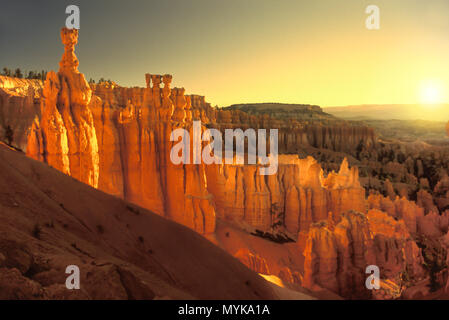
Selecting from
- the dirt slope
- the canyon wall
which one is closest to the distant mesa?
the canyon wall

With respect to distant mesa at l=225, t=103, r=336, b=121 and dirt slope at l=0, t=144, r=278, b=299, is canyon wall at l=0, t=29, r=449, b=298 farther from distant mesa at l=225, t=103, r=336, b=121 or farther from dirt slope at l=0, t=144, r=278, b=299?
distant mesa at l=225, t=103, r=336, b=121

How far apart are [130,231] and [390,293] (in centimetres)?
1142

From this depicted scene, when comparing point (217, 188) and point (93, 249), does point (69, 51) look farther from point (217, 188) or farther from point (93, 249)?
point (217, 188)

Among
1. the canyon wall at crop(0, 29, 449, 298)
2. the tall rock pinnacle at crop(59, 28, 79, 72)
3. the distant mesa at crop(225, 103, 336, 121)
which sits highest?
the distant mesa at crop(225, 103, 336, 121)

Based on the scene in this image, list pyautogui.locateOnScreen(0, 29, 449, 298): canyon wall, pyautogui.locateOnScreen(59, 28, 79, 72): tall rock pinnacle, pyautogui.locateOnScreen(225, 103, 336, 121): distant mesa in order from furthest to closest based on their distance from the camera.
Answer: pyautogui.locateOnScreen(225, 103, 336, 121): distant mesa, pyautogui.locateOnScreen(0, 29, 449, 298): canyon wall, pyautogui.locateOnScreen(59, 28, 79, 72): tall rock pinnacle

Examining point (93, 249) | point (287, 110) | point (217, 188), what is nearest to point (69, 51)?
point (93, 249)

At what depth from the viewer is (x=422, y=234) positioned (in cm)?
2170

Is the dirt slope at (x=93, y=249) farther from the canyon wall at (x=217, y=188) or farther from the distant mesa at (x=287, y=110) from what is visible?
the distant mesa at (x=287, y=110)

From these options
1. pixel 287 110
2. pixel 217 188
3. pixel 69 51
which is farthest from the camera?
pixel 287 110

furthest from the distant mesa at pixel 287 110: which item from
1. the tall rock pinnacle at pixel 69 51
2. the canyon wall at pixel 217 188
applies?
the tall rock pinnacle at pixel 69 51

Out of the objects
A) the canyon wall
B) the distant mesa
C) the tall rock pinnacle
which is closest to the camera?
the tall rock pinnacle

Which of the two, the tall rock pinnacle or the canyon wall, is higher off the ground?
the tall rock pinnacle
